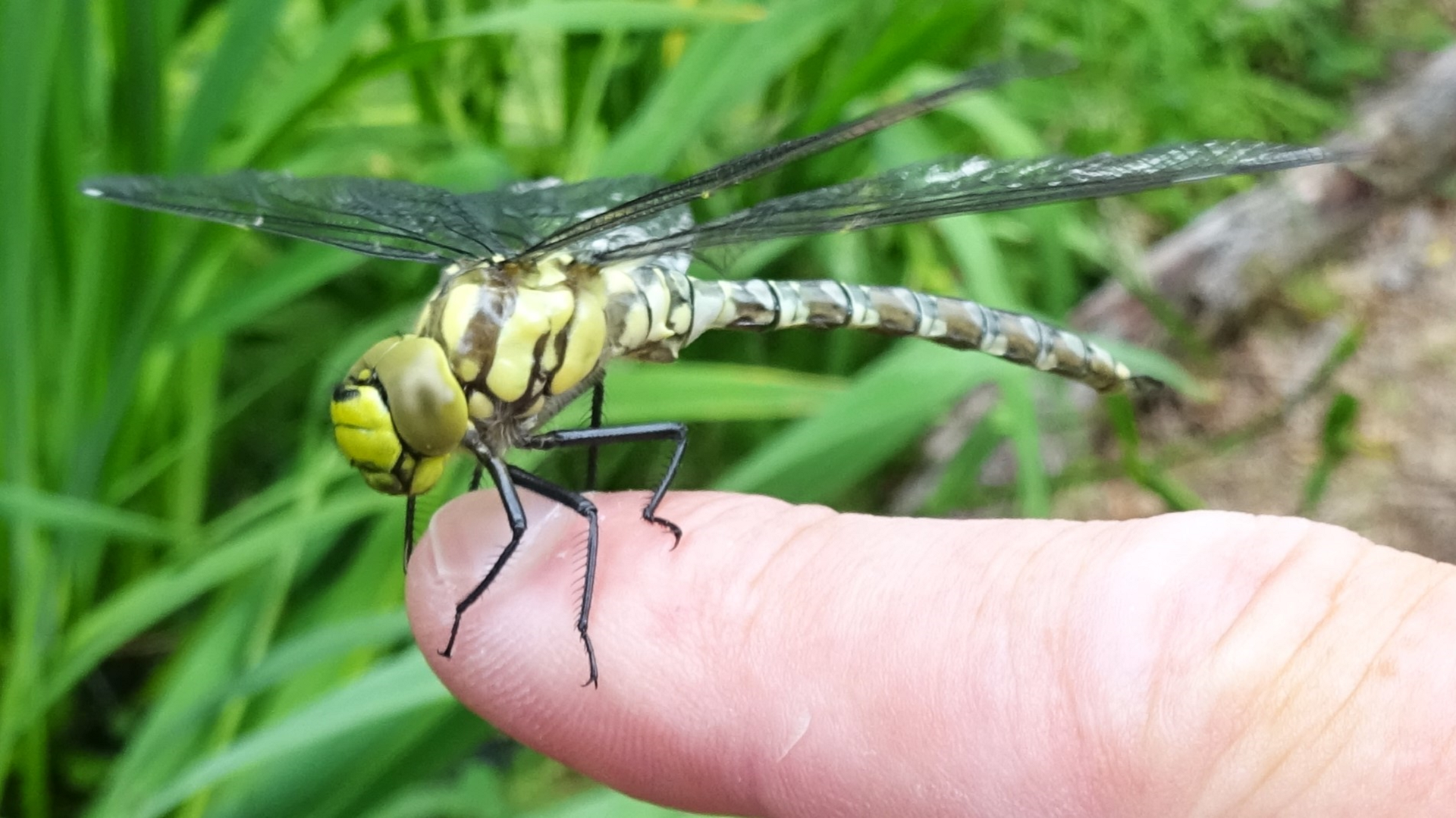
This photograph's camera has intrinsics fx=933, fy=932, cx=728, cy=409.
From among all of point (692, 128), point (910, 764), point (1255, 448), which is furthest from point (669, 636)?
point (1255, 448)

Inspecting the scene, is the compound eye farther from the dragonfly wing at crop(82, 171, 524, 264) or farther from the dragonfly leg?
the dragonfly wing at crop(82, 171, 524, 264)

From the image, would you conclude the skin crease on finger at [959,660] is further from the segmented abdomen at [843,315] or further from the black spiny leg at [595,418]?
the segmented abdomen at [843,315]

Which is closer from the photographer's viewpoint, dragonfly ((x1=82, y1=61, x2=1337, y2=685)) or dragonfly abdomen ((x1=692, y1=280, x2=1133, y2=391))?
dragonfly ((x1=82, y1=61, x2=1337, y2=685))

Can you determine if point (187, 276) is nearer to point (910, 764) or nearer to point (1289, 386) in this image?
point (910, 764)

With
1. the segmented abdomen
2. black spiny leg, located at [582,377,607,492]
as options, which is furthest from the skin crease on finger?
the segmented abdomen

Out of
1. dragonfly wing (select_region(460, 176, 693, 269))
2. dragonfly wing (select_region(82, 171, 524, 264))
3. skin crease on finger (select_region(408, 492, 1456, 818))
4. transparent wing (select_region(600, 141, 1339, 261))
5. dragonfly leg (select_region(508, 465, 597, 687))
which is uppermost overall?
dragonfly wing (select_region(82, 171, 524, 264))

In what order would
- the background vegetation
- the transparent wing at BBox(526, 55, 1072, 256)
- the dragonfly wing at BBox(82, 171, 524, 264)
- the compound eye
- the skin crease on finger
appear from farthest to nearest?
the background vegetation → the dragonfly wing at BBox(82, 171, 524, 264) → the compound eye → the transparent wing at BBox(526, 55, 1072, 256) → the skin crease on finger

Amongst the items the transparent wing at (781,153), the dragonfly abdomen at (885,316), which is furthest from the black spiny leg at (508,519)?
the dragonfly abdomen at (885,316)
